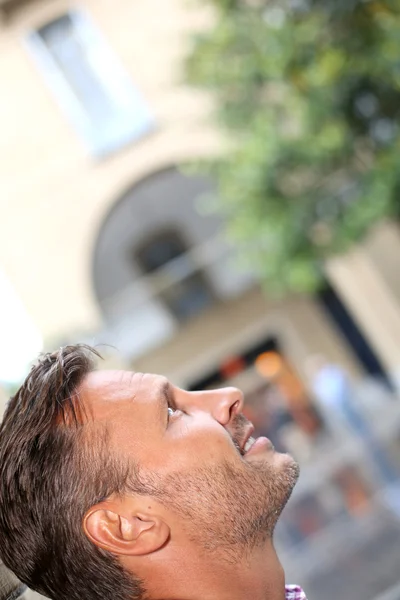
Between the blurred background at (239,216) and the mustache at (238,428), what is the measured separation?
11.9 ft

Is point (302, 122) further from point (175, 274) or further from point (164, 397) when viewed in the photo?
point (164, 397)

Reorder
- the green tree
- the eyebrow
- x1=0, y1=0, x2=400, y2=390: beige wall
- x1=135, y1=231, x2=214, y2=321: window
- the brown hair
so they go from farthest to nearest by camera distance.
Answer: x1=135, y1=231, x2=214, y2=321: window → x1=0, y1=0, x2=400, y2=390: beige wall → the green tree → the eyebrow → the brown hair

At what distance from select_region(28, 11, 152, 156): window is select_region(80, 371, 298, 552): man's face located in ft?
34.4

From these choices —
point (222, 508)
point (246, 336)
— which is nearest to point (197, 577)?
point (222, 508)

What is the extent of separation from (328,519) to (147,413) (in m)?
5.59

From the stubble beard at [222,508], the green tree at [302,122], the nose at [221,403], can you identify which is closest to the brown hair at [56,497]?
the stubble beard at [222,508]

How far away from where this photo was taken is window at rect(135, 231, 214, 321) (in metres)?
12.3

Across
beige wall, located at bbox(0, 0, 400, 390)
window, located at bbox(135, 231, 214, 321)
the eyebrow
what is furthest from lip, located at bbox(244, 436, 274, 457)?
window, located at bbox(135, 231, 214, 321)

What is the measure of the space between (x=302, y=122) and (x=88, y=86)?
5.03 meters

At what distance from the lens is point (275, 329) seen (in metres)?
14.0

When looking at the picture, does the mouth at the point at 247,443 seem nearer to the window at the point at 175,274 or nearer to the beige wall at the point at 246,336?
the window at the point at 175,274

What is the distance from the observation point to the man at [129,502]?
156cm

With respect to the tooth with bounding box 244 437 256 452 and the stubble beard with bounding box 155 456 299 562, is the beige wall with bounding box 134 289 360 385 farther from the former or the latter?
the stubble beard with bounding box 155 456 299 562

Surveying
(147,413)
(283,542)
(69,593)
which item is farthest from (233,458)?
(283,542)
